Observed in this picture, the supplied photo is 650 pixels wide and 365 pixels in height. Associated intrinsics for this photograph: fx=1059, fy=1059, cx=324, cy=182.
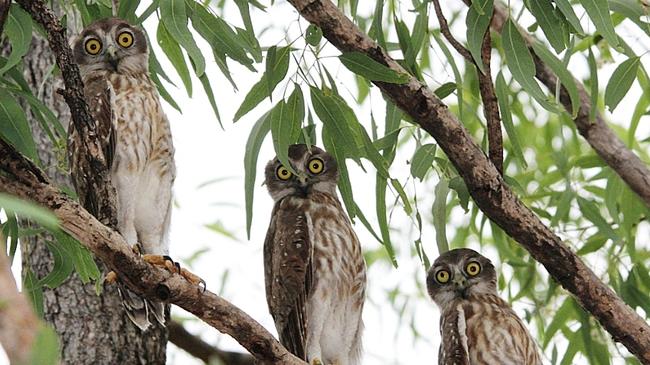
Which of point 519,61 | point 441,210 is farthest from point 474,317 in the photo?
point 519,61

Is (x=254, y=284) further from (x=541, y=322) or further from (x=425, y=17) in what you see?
(x=425, y=17)

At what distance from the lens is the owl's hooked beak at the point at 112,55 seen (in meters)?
3.27

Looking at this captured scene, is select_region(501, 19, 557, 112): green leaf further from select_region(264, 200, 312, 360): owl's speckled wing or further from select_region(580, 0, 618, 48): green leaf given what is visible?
select_region(264, 200, 312, 360): owl's speckled wing

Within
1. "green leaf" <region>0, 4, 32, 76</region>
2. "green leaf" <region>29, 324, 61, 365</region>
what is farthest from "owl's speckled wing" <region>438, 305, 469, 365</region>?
"green leaf" <region>29, 324, 61, 365</region>

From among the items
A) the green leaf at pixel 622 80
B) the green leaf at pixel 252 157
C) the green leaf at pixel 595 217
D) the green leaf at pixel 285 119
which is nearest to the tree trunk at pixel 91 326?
the green leaf at pixel 252 157

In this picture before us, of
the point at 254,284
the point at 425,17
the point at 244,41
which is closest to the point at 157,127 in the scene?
the point at 244,41

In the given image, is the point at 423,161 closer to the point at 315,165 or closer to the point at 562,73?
the point at 562,73

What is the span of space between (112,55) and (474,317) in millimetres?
1481

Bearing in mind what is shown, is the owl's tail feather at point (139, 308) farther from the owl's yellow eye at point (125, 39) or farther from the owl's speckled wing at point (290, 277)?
the owl's yellow eye at point (125, 39)

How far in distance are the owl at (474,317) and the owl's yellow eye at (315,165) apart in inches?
20.9

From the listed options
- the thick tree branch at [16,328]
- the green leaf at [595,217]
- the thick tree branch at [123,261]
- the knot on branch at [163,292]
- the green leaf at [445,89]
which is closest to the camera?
the thick tree branch at [16,328]

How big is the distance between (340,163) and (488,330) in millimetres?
918

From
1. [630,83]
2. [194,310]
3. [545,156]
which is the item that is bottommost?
[194,310]

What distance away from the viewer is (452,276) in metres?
3.72
